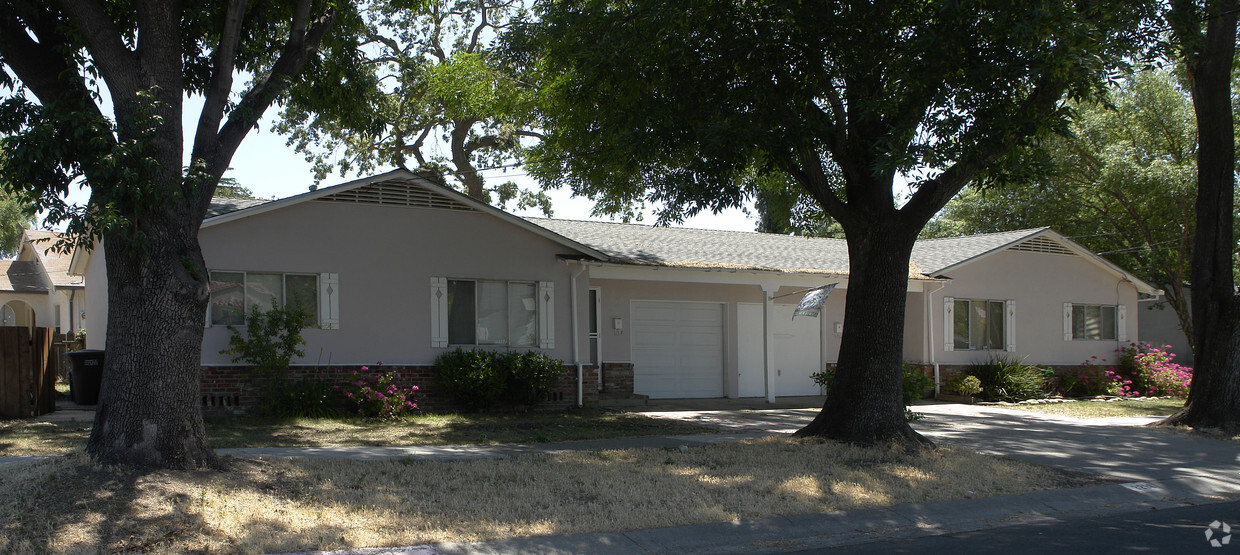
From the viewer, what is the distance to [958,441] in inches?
499

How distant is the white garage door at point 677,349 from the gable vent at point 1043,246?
318 inches

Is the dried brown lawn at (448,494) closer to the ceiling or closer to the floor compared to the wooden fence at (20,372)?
closer to the floor

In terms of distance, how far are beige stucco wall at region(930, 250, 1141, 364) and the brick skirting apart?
8.96 m

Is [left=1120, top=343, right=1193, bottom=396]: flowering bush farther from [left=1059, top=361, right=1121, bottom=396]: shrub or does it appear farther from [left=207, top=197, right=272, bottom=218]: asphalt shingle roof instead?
[left=207, top=197, right=272, bottom=218]: asphalt shingle roof

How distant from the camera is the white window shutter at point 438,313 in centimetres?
1562

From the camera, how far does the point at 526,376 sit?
51.2 ft

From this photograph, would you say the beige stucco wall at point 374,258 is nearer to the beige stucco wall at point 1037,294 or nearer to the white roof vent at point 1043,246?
the beige stucco wall at point 1037,294

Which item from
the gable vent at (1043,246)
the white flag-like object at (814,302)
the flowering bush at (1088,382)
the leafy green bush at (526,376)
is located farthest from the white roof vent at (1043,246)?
the leafy green bush at (526,376)

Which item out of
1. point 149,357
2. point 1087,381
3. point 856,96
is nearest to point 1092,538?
point 856,96

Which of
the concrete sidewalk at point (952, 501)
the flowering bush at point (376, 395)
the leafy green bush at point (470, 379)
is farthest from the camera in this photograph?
the leafy green bush at point (470, 379)

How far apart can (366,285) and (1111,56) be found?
437 inches

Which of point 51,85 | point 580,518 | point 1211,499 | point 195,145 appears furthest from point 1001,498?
point 51,85

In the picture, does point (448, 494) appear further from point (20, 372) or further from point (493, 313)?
point (20, 372)

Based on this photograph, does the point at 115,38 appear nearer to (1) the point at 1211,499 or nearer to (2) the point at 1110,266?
(1) the point at 1211,499
